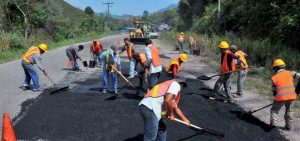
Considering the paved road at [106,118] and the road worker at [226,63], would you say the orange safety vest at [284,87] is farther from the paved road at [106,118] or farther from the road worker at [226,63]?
the road worker at [226,63]

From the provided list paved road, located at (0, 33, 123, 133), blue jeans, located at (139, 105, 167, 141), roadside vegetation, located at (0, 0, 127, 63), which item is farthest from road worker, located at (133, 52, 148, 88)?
roadside vegetation, located at (0, 0, 127, 63)

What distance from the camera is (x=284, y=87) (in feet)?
25.6

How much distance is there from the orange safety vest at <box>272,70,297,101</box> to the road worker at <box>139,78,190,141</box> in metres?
3.13

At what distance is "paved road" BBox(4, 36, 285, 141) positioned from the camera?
7.57 metres

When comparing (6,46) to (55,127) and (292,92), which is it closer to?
(55,127)

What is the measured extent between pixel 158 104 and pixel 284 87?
142 inches

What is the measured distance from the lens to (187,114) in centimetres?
923

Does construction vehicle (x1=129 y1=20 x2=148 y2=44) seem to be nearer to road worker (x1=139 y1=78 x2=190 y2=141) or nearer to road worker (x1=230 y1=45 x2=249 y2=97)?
road worker (x1=230 y1=45 x2=249 y2=97)

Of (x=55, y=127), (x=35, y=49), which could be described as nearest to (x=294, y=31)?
(x=35, y=49)

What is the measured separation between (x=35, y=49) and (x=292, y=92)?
7.68m

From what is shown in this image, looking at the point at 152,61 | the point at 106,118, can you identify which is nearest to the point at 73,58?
the point at 152,61

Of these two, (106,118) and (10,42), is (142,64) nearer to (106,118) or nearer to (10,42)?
(106,118)

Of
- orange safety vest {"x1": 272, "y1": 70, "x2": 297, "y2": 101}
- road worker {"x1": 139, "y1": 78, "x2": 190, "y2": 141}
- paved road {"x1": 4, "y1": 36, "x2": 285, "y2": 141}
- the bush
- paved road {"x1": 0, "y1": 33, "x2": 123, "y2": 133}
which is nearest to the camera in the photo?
road worker {"x1": 139, "y1": 78, "x2": 190, "y2": 141}

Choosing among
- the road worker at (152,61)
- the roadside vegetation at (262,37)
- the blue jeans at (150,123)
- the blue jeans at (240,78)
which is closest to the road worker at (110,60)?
the road worker at (152,61)
